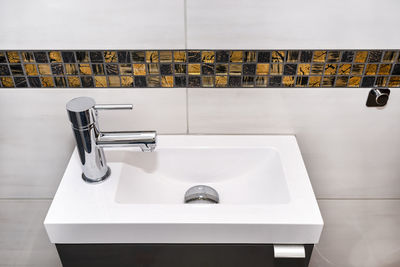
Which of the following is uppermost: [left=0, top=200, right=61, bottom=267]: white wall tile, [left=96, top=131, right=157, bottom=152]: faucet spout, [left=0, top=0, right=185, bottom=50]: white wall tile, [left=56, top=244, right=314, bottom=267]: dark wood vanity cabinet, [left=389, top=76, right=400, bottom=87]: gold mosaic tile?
[left=0, top=0, right=185, bottom=50]: white wall tile

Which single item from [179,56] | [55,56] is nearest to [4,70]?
[55,56]

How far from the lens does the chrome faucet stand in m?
0.82

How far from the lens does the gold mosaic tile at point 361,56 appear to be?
91cm

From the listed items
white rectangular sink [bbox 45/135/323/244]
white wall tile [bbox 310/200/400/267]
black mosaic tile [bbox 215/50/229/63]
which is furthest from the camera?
white wall tile [bbox 310/200/400/267]

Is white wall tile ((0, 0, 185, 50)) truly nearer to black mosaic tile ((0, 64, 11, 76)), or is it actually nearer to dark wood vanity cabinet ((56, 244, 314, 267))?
black mosaic tile ((0, 64, 11, 76))

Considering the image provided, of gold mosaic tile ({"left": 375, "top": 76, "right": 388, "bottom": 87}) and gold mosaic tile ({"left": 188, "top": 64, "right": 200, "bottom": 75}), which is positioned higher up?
gold mosaic tile ({"left": 188, "top": 64, "right": 200, "bottom": 75})

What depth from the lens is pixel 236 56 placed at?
911 mm

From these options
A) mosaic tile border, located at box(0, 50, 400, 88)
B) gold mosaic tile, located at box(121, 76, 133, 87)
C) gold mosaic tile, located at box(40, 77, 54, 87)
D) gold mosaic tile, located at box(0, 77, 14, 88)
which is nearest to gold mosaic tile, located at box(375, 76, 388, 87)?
mosaic tile border, located at box(0, 50, 400, 88)

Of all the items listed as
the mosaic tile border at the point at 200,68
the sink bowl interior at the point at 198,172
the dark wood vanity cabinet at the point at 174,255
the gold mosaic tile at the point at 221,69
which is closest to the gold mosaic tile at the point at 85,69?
the mosaic tile border at the point at 200,68

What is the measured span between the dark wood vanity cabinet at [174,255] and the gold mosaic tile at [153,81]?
412 mm

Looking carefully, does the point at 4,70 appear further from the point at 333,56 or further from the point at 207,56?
the point at 333,56

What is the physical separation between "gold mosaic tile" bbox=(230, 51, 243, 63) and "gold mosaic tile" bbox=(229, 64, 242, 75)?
0.04 ft

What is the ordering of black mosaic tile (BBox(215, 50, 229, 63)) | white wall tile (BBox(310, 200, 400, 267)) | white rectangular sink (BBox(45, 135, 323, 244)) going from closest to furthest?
1. white rectangular sink (BBox(45, 135, 323, 244))
2. black mosaic tile (BBox(215, 50, 229, 63))
3. white wall tile (BBox(310, 200, 400, 267))

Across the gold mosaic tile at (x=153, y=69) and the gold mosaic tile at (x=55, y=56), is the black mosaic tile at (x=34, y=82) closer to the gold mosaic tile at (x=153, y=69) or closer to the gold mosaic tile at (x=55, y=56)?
the gold mosaic tile at (x=55, y=56)
